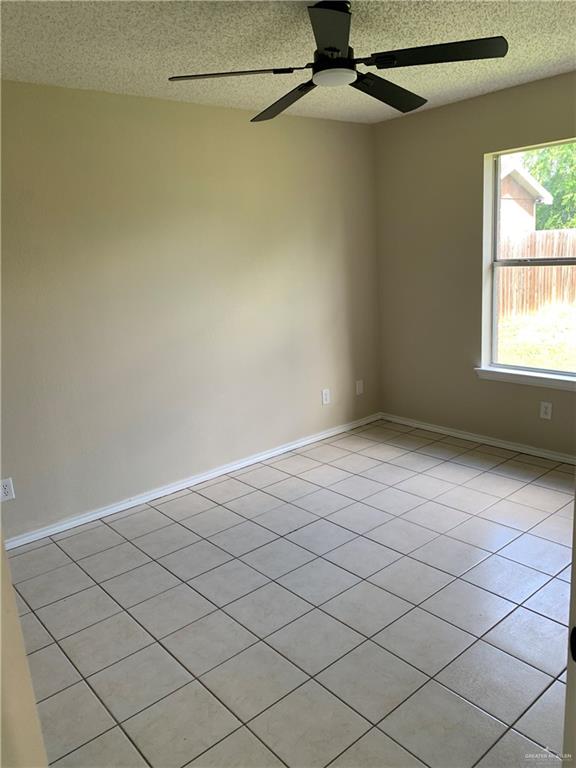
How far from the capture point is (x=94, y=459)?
3246 mm

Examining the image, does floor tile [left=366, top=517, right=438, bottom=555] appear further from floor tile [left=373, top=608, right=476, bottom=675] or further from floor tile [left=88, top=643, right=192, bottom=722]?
floor tile [left=88, top=643, right=192, bottom=722]

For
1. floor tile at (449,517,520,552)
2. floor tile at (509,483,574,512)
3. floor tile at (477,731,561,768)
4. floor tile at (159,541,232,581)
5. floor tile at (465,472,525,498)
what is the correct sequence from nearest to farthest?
floor tile at (477,731,561,768)
floor tile at (159,541,232,581)
floor tile at (449,517,520,552)
floor tile at (509,483,574,512)
floor tile at (465,472,525,498)

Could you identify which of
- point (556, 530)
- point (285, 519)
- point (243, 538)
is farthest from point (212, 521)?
point (556, 530)

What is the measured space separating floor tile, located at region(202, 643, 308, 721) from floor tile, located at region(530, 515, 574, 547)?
4.91 feet

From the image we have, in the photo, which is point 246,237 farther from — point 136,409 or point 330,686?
point 330,686

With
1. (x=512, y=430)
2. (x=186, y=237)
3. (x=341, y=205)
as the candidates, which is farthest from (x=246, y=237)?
(x=512, y=430)

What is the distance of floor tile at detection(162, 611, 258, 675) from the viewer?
2084mm

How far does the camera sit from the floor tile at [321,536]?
2.84m

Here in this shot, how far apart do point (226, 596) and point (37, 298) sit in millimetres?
1758

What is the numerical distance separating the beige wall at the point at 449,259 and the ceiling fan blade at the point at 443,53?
1547 mm

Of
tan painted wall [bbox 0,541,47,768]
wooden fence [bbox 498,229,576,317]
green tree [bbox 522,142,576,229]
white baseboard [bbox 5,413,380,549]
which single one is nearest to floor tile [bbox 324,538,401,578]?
white baseboard [bbox 5,413,380,549]

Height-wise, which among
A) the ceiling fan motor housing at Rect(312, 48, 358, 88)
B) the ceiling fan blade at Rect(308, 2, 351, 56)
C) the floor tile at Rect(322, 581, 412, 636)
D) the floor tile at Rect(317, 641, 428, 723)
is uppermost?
the ceiling fan blade at Rect(308, 2, 351, 56)

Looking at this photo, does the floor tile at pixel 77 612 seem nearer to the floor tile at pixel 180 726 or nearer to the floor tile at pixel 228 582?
the floor tile at pixel 228 582

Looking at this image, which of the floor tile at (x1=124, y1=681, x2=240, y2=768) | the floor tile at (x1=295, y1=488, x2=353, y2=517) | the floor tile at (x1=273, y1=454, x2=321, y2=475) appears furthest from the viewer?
the floor tile at (x1=273, y1=454, x2=321, y2=475)
